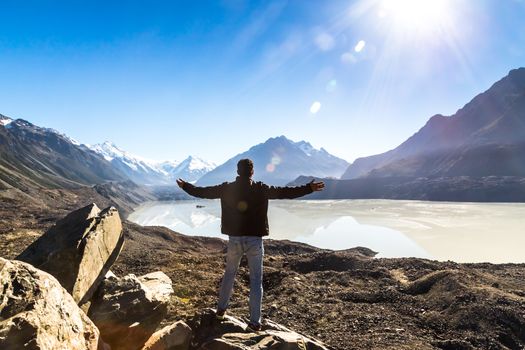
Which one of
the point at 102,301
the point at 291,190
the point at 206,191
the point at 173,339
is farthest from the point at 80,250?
the point at 291,190

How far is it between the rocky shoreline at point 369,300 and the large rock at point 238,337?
0.40 feet

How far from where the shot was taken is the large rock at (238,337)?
26.8 feet

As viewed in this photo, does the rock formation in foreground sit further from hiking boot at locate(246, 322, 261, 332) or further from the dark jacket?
the dark jacket

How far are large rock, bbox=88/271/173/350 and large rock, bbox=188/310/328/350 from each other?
1245mm

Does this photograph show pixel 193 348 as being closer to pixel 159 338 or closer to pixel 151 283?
pixel 159 338

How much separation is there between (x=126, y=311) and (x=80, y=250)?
1.88 metres

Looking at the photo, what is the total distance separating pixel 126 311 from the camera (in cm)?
934

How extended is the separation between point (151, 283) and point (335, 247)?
5377 centimetres

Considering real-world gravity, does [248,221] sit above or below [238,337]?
above

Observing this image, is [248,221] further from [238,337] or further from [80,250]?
[80,250]

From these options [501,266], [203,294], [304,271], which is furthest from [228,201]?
[501,266]

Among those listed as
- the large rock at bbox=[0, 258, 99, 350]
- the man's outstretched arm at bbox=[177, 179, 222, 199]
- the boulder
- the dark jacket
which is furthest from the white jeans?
the large rock at bbox=[0, 258, 99, 350]

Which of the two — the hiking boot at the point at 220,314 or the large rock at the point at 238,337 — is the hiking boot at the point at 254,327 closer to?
the large rock at the point at 238,337

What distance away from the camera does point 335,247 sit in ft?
205
